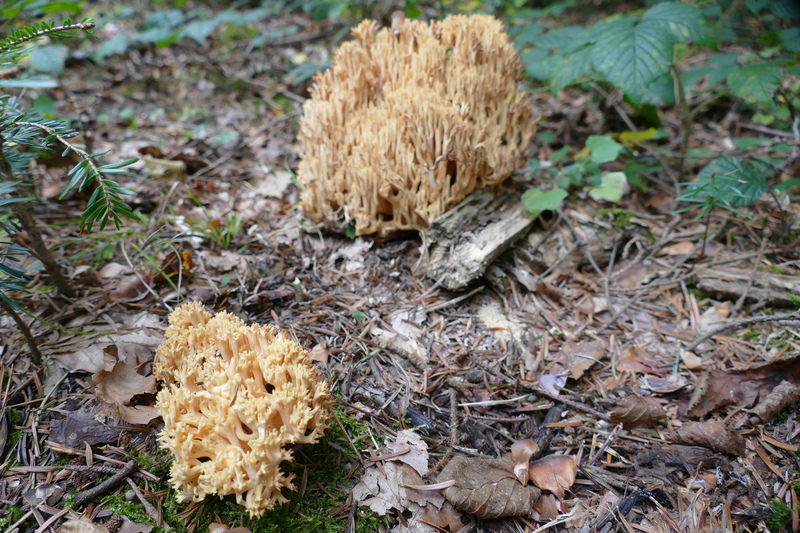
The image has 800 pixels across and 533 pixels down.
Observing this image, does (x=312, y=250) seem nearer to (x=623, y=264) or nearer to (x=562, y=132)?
(x=623, y=264)

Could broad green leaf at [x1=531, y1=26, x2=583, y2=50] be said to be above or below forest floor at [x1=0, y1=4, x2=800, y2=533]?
above

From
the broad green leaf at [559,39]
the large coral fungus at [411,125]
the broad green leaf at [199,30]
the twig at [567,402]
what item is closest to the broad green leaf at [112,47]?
the broad green leaf at [199,30]

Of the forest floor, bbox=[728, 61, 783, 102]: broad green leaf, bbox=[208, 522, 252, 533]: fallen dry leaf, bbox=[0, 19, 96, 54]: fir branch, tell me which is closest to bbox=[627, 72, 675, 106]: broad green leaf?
bbox=[728, 61, 783, 102]: broad green leaf

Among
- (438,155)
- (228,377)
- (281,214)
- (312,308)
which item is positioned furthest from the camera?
(281,214)

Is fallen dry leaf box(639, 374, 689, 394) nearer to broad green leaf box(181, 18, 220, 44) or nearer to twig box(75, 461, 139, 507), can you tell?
twig box(75, 461, 139, 507)

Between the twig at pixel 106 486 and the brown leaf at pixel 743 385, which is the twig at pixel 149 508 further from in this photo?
the brown leaf at pixel 743 385

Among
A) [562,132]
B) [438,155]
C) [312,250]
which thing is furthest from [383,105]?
[562,132]
